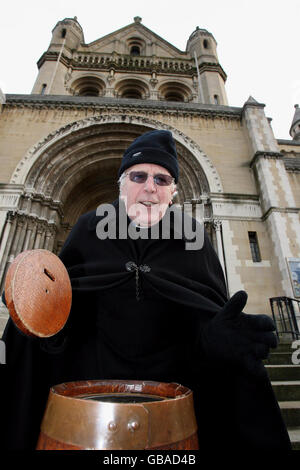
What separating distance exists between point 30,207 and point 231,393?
8.82 m

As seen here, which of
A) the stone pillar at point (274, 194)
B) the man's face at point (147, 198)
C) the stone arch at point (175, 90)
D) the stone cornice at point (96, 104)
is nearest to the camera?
the man's face at point (147, 198)

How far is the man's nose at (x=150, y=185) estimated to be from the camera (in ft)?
5.01

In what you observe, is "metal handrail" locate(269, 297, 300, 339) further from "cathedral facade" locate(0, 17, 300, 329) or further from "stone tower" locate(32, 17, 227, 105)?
"stone tower" locate(32, 17, 227, 105)

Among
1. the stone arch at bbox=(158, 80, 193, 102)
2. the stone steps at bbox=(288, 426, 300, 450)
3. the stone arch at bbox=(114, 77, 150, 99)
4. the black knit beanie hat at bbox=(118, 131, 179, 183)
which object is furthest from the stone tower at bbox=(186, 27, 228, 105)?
the stone steps at bbox=(288, 426, 300, 450)

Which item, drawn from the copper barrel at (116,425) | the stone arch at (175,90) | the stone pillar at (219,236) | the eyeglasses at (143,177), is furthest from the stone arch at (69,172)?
the stone arch at (175,90)

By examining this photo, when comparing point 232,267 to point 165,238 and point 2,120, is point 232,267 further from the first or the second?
point 2,120

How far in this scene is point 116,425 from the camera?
0.58m

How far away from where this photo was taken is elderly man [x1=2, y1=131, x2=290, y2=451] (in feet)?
3.50

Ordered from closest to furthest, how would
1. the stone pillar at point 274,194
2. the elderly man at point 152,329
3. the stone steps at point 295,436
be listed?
the elderly man at point 152,329, the stone steps at point 295,436, the stone pillar at point 274,194

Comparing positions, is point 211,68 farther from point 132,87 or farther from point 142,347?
point 142,347

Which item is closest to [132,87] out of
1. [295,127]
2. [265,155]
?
[265,155]

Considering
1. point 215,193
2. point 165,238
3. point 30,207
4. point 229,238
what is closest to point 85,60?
point 30,207

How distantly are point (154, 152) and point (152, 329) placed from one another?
3.78 feet

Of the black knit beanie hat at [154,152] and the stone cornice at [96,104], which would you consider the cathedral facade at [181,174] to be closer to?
the stone cornice at [96,104]
